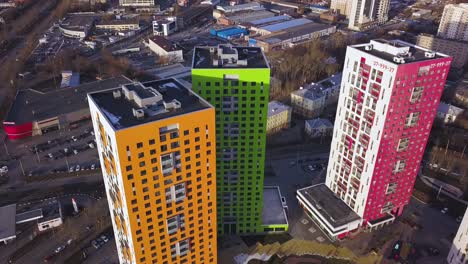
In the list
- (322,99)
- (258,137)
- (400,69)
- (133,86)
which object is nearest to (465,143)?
(322,99)

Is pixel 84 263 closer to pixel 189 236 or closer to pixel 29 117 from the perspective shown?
pixel 189 236

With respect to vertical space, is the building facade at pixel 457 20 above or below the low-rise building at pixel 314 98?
above

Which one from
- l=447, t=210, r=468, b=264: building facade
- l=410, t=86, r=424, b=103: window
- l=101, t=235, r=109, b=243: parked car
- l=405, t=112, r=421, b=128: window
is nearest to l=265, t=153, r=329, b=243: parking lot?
l=447, t=210, r=468, b=264: building facade

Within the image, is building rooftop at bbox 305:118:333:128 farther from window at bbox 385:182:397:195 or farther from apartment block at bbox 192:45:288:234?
apartment block at bbox 192:45:288:234

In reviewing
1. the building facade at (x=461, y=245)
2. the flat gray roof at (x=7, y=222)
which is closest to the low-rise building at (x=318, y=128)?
the building facade at (x=461, y=245)

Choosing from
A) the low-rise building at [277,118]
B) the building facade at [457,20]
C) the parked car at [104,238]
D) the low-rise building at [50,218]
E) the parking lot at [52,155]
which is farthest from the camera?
the building facade at [457,20]

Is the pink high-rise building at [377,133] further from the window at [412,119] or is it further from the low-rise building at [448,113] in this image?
the low-rise building at [448,113]
